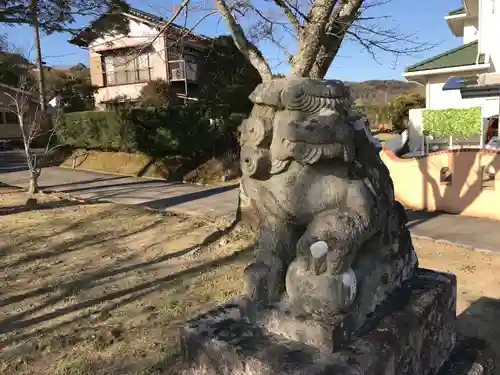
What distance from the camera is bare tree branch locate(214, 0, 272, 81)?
16.6 feet

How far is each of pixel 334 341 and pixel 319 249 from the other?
325 mm

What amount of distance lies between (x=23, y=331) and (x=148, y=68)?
18.4 metres

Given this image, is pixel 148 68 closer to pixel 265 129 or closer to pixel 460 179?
pixel 460 179

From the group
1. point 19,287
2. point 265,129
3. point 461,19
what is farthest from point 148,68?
point 265,129

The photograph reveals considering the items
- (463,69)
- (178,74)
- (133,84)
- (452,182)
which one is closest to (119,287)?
(452,182)

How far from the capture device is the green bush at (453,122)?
29.4ft

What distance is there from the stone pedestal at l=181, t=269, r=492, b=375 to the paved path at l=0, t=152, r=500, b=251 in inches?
162

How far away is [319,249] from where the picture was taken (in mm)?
1531

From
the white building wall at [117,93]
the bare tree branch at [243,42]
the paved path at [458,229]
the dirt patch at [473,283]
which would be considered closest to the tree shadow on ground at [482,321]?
the dirt patch at [473,283]

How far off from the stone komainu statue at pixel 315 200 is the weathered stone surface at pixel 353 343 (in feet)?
0.38

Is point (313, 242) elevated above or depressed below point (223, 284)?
above

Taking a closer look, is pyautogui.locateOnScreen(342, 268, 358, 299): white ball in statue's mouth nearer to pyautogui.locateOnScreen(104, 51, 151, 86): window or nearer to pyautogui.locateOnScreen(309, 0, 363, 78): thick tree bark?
pyautogui.locateOnScreen(309, 0, 363, 78): thick tree bark

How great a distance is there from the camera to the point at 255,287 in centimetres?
175

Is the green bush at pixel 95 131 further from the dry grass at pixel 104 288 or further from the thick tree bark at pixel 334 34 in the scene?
the thick tree bark at pixel 334 34
